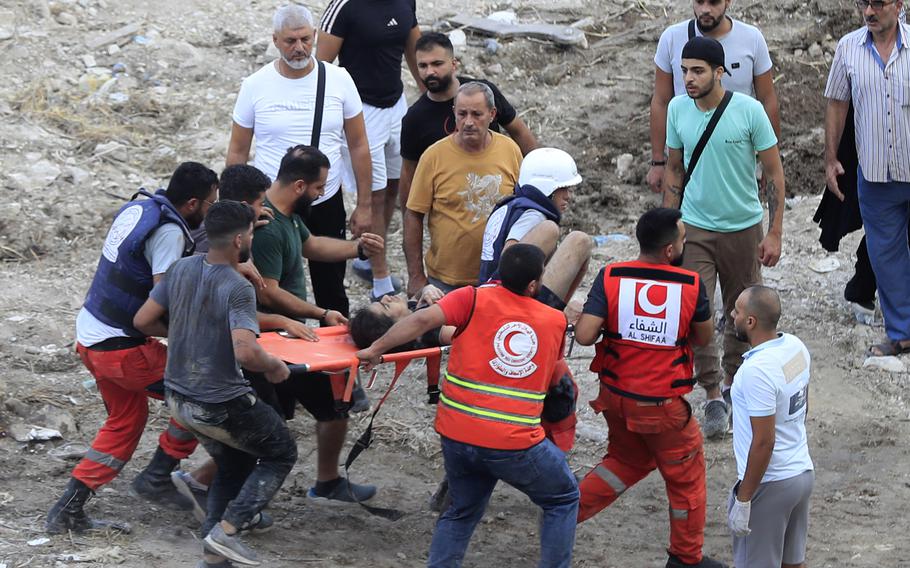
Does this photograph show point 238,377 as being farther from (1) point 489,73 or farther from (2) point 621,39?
(2) point 621,39

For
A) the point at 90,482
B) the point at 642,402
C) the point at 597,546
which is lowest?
the point at 597,546

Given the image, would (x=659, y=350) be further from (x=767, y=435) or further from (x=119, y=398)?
(x=119, y=398)

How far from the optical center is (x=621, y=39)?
13023 mm

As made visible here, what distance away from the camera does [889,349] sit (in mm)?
8328

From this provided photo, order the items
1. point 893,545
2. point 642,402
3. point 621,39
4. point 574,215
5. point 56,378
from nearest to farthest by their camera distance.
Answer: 1. point 642,402
2. point 893,545
3. point 56,378
4. point 574,215
5. point 621,39

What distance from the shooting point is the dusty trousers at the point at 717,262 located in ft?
24.4

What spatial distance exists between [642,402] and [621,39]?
794 cm

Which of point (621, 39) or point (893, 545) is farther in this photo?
point (621, 39)

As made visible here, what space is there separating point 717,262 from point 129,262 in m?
3.58

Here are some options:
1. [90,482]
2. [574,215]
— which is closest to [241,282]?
[90,482]

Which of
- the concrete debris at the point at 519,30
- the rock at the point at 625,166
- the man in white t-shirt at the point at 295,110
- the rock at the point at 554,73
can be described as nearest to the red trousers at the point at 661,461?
the man in white t-shirt at the point at 295,110

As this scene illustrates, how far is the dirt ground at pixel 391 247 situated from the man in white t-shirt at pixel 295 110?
150 centimetres

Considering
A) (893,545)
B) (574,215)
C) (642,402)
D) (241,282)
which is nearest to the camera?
(241,282)

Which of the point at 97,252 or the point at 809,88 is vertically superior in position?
the point at 809,88
